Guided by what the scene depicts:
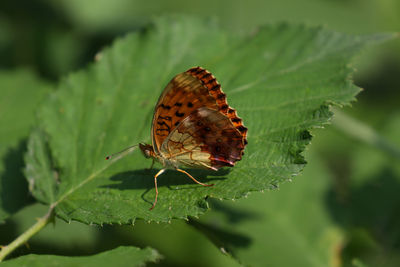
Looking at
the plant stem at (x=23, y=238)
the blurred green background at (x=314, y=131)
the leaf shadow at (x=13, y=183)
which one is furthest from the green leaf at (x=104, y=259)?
the leaf shadow at (x=13, y=183)

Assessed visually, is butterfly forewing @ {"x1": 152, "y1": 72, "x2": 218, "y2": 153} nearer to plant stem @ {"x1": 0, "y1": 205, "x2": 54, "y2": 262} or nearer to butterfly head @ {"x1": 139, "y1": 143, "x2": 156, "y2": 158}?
butterfly head @ {"x1": 139, "y1": 143, "x2": 156, "y2": 158}

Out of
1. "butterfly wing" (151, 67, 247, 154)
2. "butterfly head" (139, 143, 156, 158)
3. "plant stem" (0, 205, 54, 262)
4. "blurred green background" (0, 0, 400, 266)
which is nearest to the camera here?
"plant stem" (0, 205, 54, 262)

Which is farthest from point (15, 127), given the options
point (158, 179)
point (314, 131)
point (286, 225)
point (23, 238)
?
point (314, 131)

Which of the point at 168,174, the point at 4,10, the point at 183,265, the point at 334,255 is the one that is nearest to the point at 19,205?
the point at 168,174

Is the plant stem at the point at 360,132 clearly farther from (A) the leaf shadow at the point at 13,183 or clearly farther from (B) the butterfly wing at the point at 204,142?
(A) the leaf shadow at the point at 13,183

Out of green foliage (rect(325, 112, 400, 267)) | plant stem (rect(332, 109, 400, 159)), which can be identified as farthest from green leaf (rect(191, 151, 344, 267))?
plant stem (rect(332, 109, 400, 159))

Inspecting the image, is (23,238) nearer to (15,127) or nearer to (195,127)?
(195,127)
